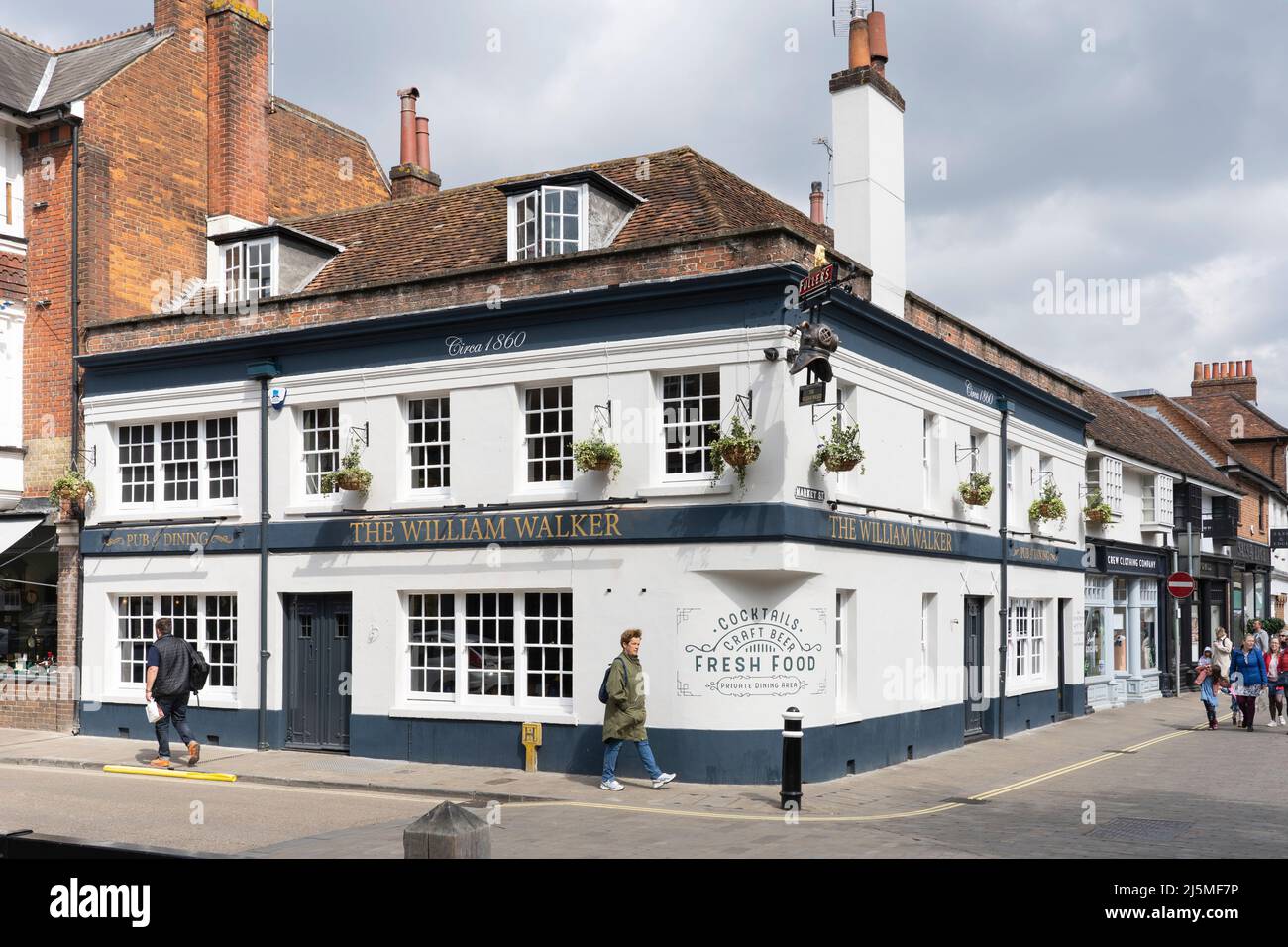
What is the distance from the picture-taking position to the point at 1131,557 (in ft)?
98.1

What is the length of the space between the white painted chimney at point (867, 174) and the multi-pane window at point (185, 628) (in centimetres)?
1060

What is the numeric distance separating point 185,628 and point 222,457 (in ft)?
8.83

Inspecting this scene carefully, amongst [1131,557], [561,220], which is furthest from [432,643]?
[1131,557]

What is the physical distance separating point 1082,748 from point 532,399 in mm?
10451

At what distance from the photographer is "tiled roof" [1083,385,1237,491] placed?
2992 centimetres

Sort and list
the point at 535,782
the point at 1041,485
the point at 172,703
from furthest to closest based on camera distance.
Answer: the point at 1041,485
the point at 172,703
the point at 535,782

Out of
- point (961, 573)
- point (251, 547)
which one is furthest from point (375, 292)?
point (961, 573)

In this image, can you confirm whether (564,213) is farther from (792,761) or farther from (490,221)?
(792,761)

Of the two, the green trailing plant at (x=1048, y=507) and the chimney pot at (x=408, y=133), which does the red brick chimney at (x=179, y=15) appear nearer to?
the chimney pot at (x=408, y=133)

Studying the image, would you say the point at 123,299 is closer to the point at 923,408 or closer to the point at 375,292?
the point at 375,292

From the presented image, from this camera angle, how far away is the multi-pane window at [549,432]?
53.7 ft

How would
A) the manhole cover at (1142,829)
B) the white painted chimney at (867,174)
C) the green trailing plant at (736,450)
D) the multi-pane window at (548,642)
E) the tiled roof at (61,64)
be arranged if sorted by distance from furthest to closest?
the tiled roof at (61,64), the white painted chimney at (867,174), the multi-pane window at (548,642), the green trailing plant at (736,450), the manhole cover at (1142,829)

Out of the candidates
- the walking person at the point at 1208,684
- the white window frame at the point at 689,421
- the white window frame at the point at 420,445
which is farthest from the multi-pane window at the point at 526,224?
the walking person at the point at 1208,684

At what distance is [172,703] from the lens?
1655 centimetres
